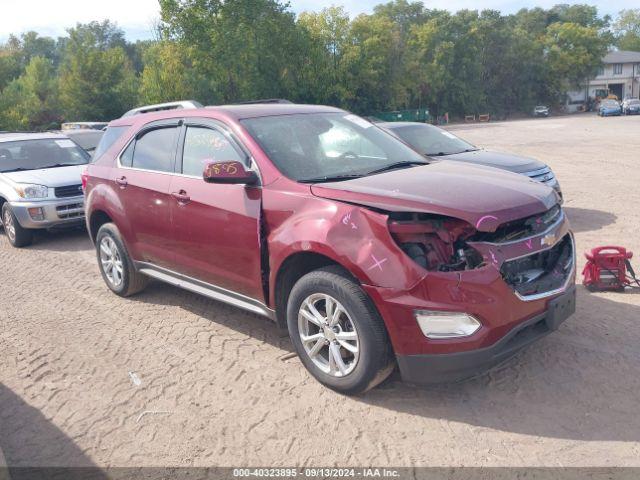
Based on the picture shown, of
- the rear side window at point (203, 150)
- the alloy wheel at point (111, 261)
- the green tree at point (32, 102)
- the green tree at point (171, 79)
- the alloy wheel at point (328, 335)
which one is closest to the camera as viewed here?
the alloy wheel at point (328, 335)

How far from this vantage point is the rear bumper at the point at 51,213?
29.3ft

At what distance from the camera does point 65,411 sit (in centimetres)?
394

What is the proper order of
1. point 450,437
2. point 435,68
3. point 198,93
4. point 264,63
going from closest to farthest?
point 450,437, point 198,93, point 264,63, point 435,68

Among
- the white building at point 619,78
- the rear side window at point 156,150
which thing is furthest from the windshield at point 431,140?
the white building at point 619,78

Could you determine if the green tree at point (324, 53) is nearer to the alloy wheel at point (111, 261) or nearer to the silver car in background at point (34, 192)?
the silver car in background at point (34, 192)

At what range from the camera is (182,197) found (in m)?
4.87

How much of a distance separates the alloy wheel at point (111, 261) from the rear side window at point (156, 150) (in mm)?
964

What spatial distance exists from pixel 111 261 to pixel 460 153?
206 inches

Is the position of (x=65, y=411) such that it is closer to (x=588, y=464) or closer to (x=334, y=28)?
(x=588, y=464)

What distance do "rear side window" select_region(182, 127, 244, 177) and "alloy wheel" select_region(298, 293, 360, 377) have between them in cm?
136

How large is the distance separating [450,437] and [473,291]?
2.78 feet

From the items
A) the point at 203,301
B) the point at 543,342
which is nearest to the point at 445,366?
the point at 543,342

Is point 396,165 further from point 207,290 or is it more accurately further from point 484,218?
point 207,290

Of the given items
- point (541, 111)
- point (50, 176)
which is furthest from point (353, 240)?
point (541, 111)
